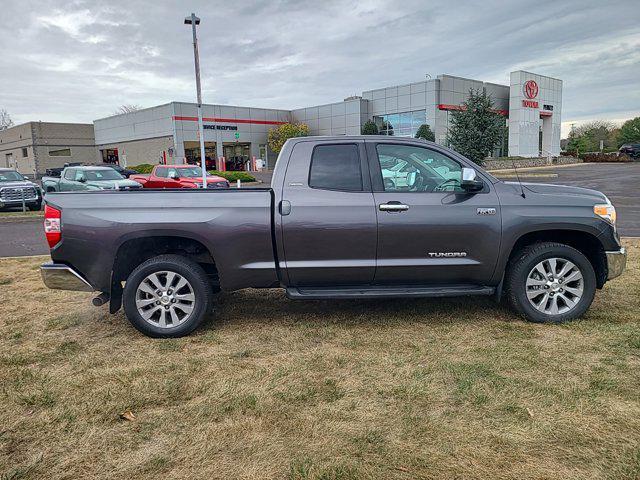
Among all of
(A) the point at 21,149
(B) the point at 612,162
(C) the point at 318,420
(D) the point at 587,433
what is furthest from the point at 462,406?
(A) the point at 21,149

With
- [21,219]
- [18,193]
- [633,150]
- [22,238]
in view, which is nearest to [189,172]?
[18,193]

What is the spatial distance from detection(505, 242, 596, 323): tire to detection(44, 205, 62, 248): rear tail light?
441 cm

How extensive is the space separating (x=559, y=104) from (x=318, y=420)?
59.1 metres

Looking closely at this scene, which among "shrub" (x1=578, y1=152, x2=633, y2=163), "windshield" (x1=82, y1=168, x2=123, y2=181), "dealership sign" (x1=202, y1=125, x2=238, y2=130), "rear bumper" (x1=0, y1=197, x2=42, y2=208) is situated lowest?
"rear bumper" (x1=0, y1=197, x2=42, y2=208)

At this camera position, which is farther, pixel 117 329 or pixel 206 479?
pixel 117 329

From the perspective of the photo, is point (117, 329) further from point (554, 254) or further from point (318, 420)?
point (554, 254)

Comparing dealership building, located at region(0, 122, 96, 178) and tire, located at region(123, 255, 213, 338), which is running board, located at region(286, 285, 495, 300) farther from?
dealership building, located at region(0, 122, 96, 178)

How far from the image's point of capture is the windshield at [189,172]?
2039 centimetres

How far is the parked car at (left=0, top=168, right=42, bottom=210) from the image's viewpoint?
17094mm

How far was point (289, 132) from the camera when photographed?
167 feet

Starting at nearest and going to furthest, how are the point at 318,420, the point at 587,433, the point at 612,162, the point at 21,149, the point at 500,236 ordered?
the point at 587,433, the point at 318,420, the point at 500,236, the point at 612,162, the point at 21,149

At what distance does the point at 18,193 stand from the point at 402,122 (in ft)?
123

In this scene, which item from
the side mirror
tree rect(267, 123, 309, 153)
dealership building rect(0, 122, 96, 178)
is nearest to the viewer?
the side mirror

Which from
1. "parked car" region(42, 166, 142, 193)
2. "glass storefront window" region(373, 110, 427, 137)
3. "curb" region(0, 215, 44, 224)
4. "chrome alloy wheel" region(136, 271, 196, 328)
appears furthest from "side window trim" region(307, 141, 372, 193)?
"glass storefront window" region(373, 110, 427, 137)
